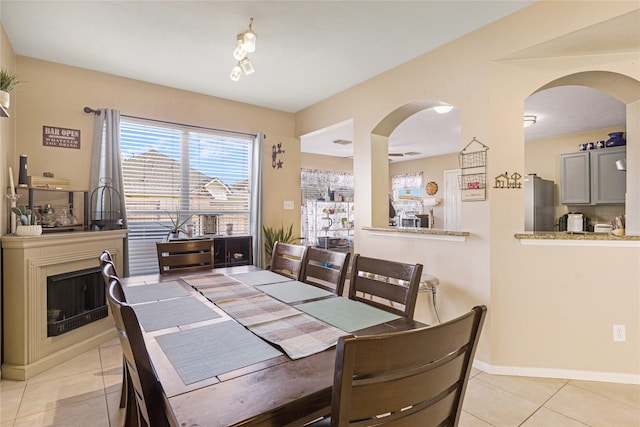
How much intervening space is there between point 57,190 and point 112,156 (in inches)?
22.6

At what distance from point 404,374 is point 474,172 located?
7.00ft

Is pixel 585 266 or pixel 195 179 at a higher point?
pixel 195 179

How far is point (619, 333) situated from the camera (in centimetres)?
214

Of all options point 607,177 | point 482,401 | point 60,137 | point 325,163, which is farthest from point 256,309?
point 325,163

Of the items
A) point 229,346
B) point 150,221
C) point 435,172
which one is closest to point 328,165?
point 435,172

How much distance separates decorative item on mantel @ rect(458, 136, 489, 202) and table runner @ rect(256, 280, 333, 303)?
1484 mm

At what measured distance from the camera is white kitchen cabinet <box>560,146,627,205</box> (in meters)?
4.51

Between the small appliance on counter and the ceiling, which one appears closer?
the ceiling

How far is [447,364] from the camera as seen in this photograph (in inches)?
31.0

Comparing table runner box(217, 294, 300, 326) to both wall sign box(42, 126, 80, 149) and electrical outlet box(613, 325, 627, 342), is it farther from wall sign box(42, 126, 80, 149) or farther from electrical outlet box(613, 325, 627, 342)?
wall sign box(42, 126, 80, 149)

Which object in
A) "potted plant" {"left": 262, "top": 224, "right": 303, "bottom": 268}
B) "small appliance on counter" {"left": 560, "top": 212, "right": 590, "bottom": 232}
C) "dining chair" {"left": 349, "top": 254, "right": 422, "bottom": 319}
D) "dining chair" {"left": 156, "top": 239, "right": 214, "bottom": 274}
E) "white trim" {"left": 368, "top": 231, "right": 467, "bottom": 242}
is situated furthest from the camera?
"small appliance on counter" {"left": 560, "top": 212, "right": 590, "bottom": 232}

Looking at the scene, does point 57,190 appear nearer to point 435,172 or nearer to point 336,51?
point 336,51

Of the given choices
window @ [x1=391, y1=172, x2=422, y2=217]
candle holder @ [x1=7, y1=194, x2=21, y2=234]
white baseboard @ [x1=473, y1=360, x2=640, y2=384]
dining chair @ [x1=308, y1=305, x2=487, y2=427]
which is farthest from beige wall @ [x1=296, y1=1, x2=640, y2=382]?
window @ [x1=391, y1=172, x2=422, y2=217]

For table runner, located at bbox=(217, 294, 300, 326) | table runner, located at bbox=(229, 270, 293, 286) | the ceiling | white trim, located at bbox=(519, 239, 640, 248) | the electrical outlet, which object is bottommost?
the electrical outlet
